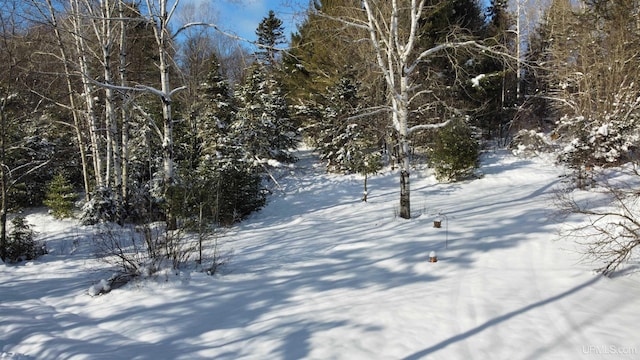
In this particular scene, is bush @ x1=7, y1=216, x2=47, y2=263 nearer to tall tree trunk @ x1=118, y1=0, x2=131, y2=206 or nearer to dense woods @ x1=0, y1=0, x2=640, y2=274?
dense woods @ x1=0, y1=0, x2=640, y2=274

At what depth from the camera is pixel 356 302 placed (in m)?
4.85

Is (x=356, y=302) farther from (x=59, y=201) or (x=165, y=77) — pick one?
(x=59, y=201)

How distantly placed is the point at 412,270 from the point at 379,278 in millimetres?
606

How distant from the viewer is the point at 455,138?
44.9ft

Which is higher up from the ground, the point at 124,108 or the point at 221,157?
the point at 124,108

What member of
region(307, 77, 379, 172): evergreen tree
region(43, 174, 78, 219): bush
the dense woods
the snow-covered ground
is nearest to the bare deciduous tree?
the snow-covered ground

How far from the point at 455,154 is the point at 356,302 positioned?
10.3 m

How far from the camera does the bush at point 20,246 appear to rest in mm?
8039

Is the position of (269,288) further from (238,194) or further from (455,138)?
(455,138)

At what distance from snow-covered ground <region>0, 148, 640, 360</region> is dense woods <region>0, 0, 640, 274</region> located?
2.35 metres

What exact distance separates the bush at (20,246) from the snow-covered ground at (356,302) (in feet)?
1.14

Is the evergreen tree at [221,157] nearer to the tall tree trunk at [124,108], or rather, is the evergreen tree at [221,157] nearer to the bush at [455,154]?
the tall tree trunk at [124,108]

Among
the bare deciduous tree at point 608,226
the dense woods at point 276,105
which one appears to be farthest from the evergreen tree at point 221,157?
the bare deciduous tree at point 608,226

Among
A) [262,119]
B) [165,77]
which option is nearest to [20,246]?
[165,77]
